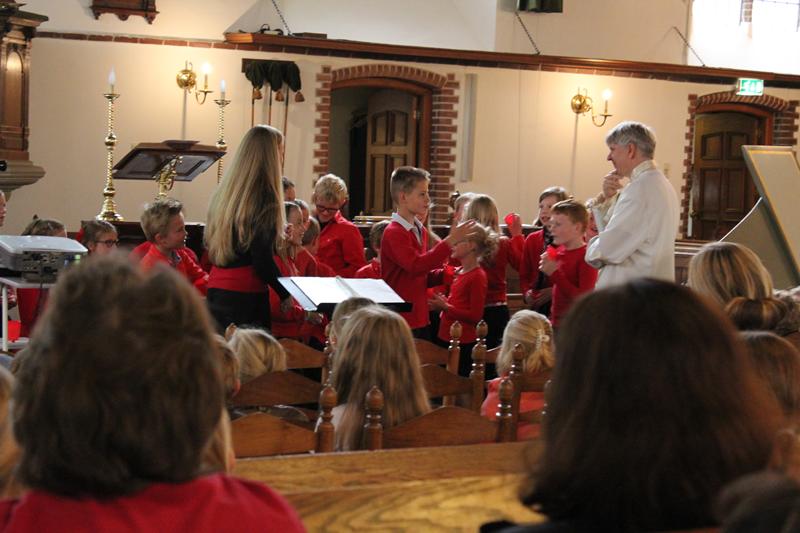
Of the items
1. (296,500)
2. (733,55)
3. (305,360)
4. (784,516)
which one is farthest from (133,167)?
(733,55)

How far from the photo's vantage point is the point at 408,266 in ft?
18.4

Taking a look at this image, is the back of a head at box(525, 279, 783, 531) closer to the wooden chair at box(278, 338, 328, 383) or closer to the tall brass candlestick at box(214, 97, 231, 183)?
the wooden chair at box(278, 338, 328, 383)

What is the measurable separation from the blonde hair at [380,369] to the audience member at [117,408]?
183 cm

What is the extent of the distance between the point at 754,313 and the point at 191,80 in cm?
900

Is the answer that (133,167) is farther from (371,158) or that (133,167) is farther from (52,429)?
(52,429)

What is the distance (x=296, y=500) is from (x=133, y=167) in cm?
696

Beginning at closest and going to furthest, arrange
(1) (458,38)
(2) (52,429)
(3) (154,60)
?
(2) (52,429) → (3) (154,60) → (1) (458,38)

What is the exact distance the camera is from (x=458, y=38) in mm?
13586

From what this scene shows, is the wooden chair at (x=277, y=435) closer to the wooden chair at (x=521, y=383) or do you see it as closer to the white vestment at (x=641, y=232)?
the wooden chair at (x=521, y=383)

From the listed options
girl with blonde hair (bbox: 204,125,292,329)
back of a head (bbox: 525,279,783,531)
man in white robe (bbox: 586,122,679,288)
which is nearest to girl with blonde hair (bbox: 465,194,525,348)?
man in white robe (bbox: 586,122,679,288)

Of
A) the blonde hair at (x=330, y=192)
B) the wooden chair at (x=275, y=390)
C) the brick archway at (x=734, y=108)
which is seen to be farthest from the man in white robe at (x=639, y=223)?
the brick archway at (x=734, y=108)

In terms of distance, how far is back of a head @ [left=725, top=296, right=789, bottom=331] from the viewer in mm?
3631

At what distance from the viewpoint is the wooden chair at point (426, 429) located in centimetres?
307

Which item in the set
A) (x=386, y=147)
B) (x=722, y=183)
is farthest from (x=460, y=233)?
(x=722, y=183)
